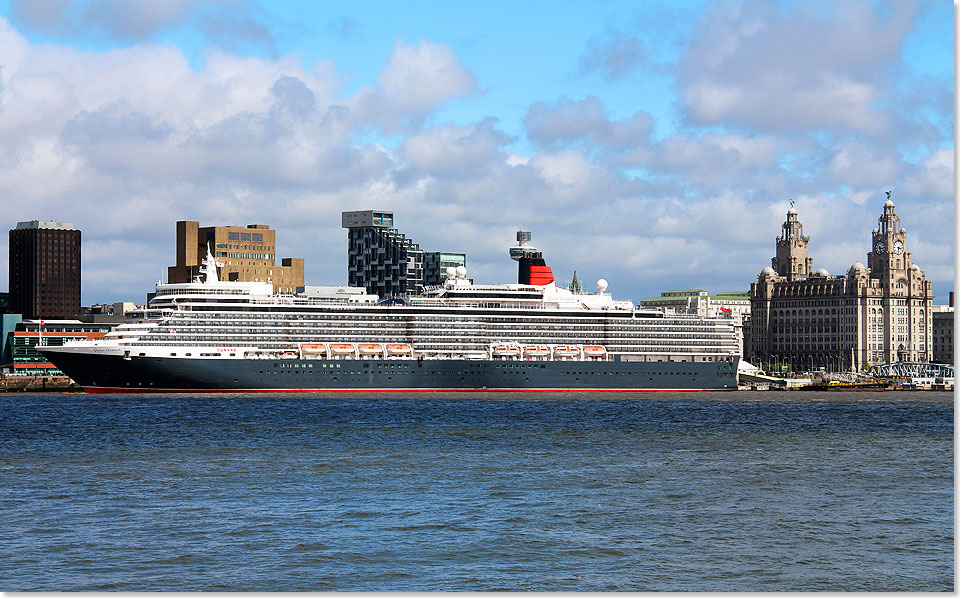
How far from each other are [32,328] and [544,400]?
102550 millimetres

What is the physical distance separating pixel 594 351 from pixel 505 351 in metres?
9.53

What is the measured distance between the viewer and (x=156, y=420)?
2921 inches

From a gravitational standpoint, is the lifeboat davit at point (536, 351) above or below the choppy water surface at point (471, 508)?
above

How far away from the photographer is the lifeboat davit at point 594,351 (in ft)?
411

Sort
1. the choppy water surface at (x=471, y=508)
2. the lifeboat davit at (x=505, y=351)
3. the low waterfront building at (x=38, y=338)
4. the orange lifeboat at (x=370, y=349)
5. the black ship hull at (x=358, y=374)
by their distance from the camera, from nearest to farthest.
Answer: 1. the choppy water surface at (x=471, y=508)
2. the black ship hull at (x=358, y=374)
3. the orange lifeboat at (x=370, y=349)
4. the lifeboat davit at (x=505, y=351)
5. the low waterfront building at (x=38, y=338)

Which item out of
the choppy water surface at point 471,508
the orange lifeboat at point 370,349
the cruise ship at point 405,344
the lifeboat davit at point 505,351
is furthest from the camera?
the lifeboat davit at point 505,351

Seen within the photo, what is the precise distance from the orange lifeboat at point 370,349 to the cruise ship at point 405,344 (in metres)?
0.09

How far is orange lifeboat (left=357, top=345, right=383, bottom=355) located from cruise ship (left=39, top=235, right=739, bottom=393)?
9cm

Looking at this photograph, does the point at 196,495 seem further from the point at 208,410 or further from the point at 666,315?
the point at 666,315

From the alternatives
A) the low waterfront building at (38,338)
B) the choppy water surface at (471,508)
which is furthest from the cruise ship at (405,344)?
the low waterfront building at (38,338)

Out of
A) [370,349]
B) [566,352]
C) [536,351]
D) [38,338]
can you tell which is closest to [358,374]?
[370,349]

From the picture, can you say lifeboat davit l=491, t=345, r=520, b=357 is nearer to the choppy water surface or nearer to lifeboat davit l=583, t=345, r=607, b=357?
lifeboat davit l=583, t=345, r=607, b=357

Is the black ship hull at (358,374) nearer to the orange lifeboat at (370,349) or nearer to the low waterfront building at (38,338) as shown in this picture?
the orange lifeboat at (370,349)

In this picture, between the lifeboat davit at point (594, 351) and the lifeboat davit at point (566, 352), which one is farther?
the lifeboat davit at point (594, 351)
